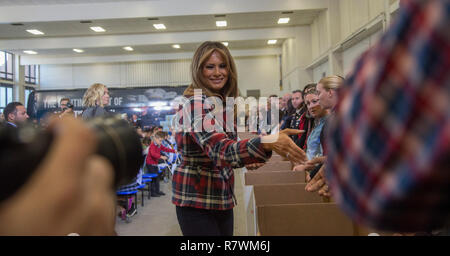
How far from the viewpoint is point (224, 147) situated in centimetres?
110

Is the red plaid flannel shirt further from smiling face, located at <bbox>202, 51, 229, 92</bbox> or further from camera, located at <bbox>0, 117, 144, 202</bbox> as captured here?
camera, located at <bbox>0, 117, 144, 202</bbox>

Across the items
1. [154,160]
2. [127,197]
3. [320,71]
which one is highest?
[320,71]

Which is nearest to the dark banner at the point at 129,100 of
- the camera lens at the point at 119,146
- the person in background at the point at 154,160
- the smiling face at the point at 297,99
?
the person in background at the point at 154,160

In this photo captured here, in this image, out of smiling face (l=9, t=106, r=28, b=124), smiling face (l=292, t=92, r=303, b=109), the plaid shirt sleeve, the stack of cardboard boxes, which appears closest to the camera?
the plaid shirt sleeve

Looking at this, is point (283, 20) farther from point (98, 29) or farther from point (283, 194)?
point (283, 194)

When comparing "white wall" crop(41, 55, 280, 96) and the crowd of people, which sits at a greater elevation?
"white wall" crop(41, 55, 280, 96)

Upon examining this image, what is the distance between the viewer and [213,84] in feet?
4.95

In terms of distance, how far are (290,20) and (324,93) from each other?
10.1m

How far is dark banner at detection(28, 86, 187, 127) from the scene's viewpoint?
14851 mm

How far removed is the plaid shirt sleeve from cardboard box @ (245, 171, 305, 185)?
1.93 m

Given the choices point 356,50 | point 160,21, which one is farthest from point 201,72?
point 160,21

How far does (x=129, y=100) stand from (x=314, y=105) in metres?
13.0

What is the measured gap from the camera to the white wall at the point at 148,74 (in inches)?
723

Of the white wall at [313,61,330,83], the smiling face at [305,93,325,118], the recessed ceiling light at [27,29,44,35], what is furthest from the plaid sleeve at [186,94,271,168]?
the recessed ceiling light at [27,29,44,35]
